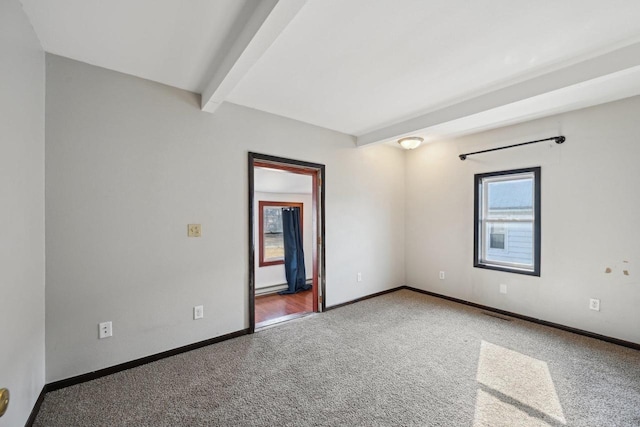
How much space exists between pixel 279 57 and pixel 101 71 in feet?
4.77

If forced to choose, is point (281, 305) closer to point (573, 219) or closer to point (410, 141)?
point (410, 141)

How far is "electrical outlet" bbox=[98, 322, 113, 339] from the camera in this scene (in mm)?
2121

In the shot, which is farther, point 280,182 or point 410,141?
point 280,182

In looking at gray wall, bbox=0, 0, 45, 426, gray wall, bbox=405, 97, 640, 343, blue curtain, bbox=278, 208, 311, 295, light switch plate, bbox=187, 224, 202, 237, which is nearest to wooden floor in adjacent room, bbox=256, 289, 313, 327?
blue curtain, bbox=278, 208, 311, 295

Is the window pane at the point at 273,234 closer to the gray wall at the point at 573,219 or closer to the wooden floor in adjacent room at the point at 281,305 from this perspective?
the wooden floor in adjacent room at the point at 281,305

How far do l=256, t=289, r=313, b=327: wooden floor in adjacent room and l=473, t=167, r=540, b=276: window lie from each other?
265 cm

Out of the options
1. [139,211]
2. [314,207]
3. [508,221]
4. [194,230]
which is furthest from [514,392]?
[139,211]

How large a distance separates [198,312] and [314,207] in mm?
1867

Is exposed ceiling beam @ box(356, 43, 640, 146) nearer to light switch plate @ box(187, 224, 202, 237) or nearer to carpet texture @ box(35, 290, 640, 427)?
carpet texture @ box(35, 290, 640, 427)

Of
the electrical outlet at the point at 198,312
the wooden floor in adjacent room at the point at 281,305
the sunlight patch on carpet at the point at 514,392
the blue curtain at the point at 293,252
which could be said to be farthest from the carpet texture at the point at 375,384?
the blue curtain at the point at 293,252

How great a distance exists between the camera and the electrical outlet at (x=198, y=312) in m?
2.58

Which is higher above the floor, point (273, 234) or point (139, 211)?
point (139, 211)

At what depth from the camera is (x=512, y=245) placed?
349 centimetres

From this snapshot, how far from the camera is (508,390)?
1944 mm
